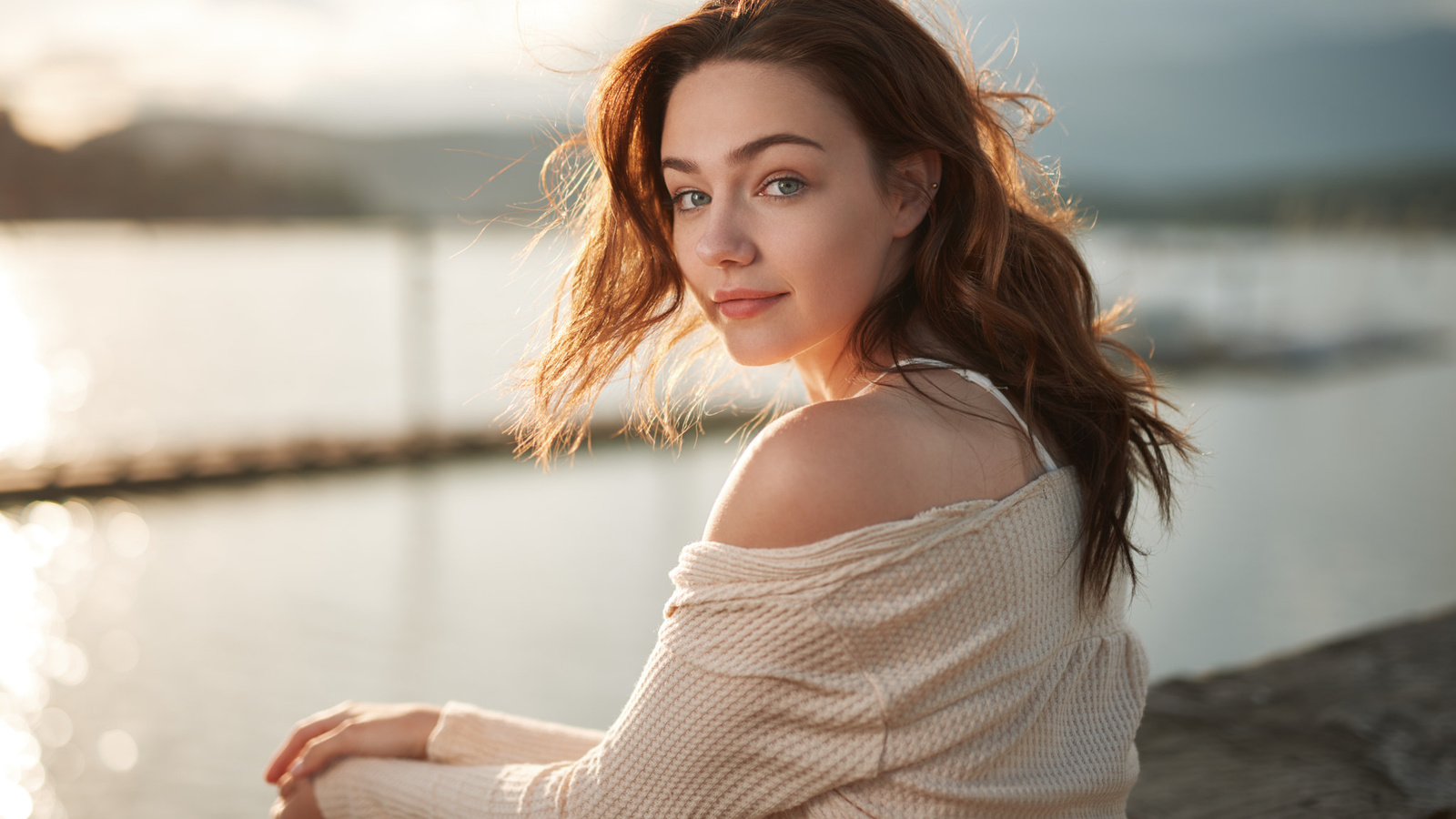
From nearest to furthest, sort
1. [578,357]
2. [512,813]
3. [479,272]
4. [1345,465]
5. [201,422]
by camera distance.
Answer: [512,813]
[578,357]
[1345,465]
[201,422]
[479,272]

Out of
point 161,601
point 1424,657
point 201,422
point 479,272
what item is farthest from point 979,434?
point 479,272

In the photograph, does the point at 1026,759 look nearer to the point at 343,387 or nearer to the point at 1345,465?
the point at 1345,465

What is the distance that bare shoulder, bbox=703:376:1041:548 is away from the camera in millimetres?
939

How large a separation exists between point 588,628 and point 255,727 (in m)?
1.91

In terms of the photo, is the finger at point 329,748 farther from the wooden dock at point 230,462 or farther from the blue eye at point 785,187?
the wooden dock at point 230,462

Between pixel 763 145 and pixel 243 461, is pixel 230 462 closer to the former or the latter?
pixel 243 461

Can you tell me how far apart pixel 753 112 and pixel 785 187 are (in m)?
0.09

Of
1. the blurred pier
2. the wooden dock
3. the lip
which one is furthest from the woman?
the wooden dock

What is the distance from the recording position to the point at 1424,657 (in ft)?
6.23

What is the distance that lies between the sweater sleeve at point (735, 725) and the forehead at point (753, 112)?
1.71 ft

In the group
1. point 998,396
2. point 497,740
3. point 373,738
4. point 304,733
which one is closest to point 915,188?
point 998,396

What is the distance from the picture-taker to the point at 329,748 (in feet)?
4.54

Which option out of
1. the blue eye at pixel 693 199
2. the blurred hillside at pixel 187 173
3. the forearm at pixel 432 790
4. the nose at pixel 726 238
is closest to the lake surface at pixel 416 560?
the blue eye at pixel 693 199

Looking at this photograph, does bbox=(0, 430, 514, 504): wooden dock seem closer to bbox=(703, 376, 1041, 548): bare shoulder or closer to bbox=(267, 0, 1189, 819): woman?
bbox=(267, 0, 1189, 819): woman
